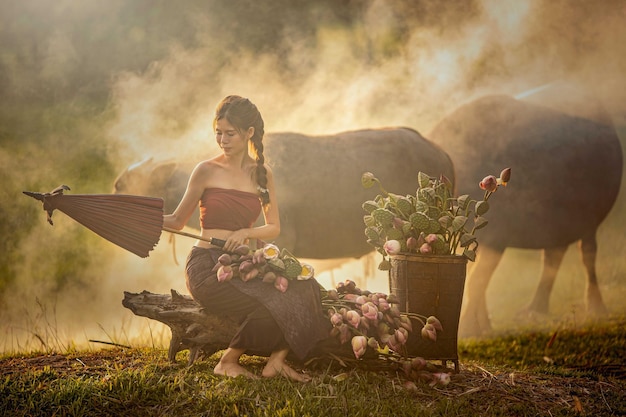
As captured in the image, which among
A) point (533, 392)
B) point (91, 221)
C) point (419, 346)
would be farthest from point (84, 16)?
point (533, 392)

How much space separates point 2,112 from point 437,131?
12.9 feet

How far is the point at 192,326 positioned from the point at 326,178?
2.25 m

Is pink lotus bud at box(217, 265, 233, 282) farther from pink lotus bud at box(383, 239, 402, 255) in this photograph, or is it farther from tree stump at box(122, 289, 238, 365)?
pink lotus bud at box(383, 239, 402, 255)

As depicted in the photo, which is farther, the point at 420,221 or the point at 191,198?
the point at 420,221

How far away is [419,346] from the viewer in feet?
11.8

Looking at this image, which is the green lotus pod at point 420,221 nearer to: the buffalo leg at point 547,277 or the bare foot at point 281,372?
the bare foot at point 281,372

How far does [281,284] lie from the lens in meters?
3.26

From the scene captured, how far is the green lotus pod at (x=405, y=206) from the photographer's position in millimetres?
3701

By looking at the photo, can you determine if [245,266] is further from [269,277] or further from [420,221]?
[420,221]

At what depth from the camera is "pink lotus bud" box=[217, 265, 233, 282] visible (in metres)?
3.20

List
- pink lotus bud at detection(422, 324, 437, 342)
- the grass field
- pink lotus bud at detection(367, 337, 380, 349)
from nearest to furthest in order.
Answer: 1. the grass field
2. pink lotus bud at detection(367, 337, 380, 349)
3. pink lotus bud at detection(422, 324, 437, 342)

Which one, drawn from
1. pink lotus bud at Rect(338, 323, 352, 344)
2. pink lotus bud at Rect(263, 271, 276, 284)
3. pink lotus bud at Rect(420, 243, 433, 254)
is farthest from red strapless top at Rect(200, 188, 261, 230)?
pink lotus bud at Rect(420, 243, 433, 254)

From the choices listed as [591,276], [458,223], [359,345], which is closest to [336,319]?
[359,345]

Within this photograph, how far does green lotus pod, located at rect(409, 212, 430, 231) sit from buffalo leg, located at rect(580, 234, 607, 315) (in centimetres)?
353
